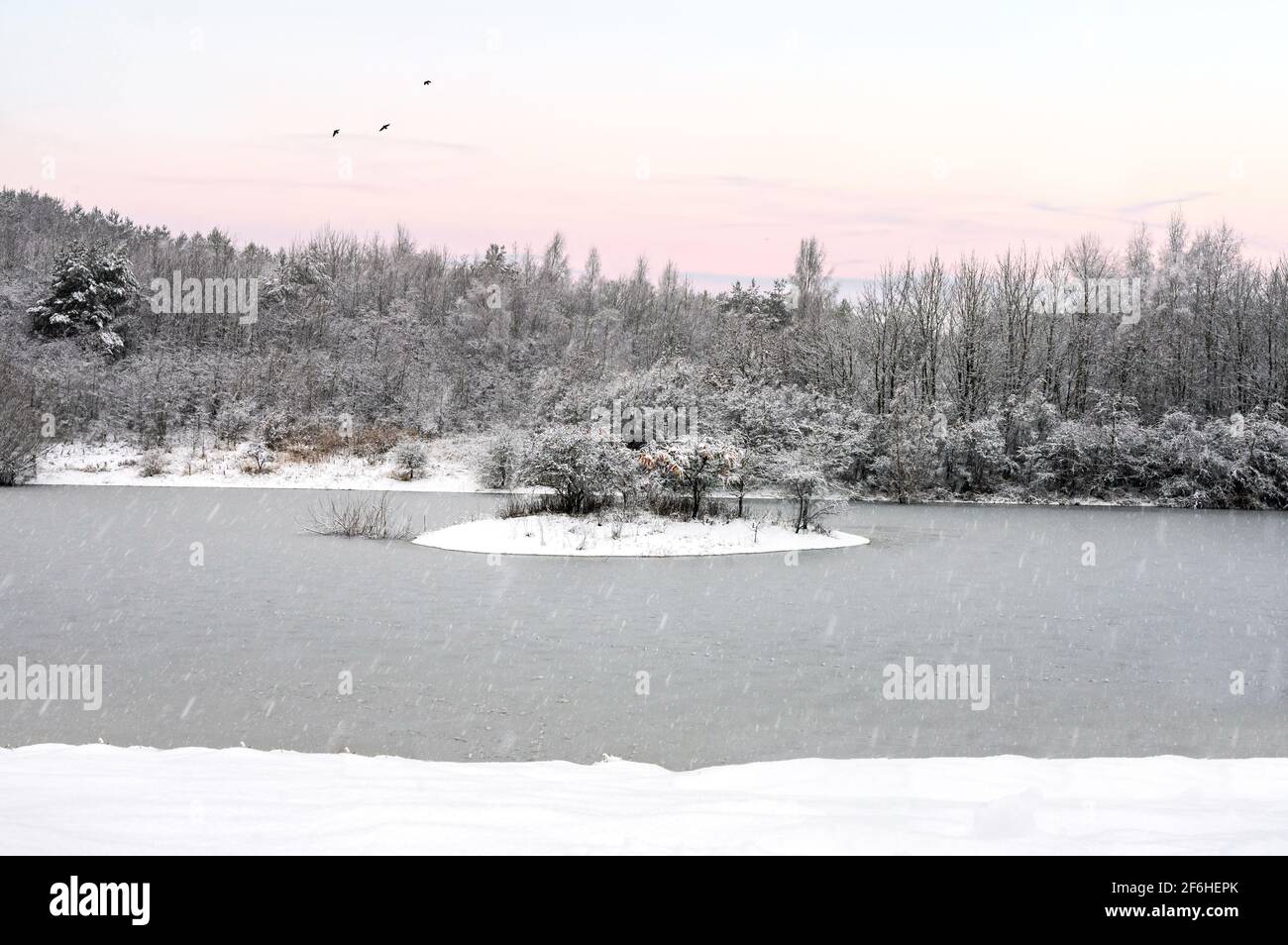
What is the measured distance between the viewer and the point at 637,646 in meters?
10.2

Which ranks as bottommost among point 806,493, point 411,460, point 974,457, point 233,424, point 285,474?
point 285,474

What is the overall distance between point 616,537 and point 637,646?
332 inches

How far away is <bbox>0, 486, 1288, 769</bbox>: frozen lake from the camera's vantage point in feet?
22.7

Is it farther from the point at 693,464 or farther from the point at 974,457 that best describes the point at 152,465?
the point at 974,457

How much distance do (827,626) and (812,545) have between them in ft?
26.5

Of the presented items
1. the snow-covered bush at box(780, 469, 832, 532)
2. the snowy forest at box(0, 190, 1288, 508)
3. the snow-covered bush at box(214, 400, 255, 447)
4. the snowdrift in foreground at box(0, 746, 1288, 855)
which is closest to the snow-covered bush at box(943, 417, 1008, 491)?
the snowy forest at box(0, 190, 1288, 508)

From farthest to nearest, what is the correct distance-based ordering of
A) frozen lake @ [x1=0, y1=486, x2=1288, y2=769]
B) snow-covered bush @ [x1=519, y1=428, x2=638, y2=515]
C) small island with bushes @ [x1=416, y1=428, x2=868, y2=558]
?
snow-covered bush @ [x1=519, y1=428, x2=638, y2=515], small island with bushes @ [x1=416, y1=428, x2=868, y2=558], frozen lake @ [x1=0, y1=486, x2=1288, y2=769]

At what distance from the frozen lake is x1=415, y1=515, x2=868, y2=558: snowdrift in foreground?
834 millimetres

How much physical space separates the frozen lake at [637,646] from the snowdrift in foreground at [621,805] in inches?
43.4

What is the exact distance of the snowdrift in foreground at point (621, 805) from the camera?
12.1 ft

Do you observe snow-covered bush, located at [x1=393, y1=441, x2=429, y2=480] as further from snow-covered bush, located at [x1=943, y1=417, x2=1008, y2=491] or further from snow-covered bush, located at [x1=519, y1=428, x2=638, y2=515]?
snow-covered bush, located at [x1=943, y1=417, x2=1008, y2=491]

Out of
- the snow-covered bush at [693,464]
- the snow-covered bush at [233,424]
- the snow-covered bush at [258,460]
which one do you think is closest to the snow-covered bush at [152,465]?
the snow-covered bush at [258,460]

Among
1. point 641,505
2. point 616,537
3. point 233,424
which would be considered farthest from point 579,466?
point 233,424
